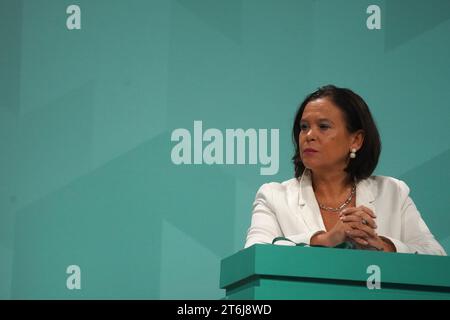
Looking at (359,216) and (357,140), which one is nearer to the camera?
(359,216)

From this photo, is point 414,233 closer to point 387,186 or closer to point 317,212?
point 387,186

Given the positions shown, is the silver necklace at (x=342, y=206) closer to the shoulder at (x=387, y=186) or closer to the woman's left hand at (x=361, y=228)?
the shoulder at (x=387, y=186)

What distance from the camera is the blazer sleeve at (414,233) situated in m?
3.43

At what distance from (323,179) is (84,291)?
1.17 meters

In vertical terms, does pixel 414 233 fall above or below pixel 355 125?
below

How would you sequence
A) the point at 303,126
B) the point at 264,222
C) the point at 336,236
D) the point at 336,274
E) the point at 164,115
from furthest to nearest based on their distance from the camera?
the point at 164,115 → the point at 303,126 → the point at 264,222 → the point at 336,236 → the point at 336,274

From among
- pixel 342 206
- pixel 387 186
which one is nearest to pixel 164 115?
pixel 342 206

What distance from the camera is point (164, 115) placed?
4.14 meters

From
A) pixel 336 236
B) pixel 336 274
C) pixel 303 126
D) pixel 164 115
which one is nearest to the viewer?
pixel 336 274

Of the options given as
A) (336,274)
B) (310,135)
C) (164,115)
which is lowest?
(336,274)

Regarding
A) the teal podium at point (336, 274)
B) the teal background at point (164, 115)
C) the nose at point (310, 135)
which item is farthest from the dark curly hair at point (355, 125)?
the teal podium at point (336, 274)

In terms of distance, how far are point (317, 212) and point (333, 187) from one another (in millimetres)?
173

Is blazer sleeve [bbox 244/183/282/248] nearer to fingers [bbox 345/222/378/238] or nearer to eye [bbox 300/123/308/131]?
eye [bbox 300/123/308/131]

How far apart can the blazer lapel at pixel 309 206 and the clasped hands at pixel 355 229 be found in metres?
0.32
